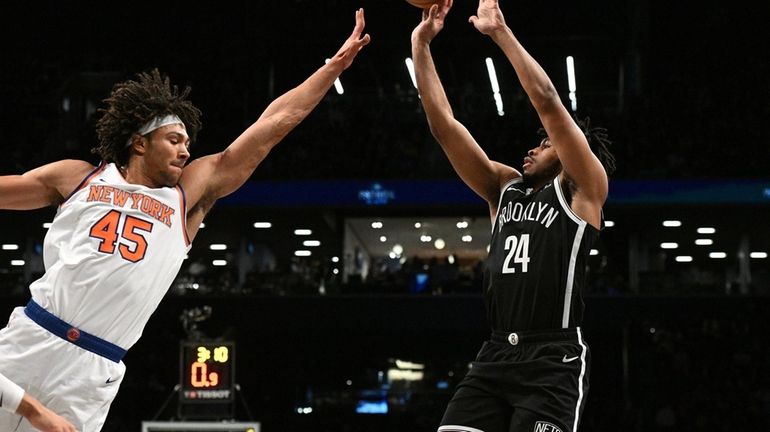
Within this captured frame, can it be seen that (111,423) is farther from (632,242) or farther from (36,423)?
(36,423)

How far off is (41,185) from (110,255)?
415 millimetres

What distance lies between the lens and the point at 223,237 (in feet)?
65.7

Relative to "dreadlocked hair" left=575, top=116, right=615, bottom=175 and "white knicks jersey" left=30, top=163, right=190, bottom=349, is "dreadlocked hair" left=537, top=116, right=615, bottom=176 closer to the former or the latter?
"dreadlocked hair" left=575, top=116, right=615, bottom=175

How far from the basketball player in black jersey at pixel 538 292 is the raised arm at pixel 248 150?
33.4 inches

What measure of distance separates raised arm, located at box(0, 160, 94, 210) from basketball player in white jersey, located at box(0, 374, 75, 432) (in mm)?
808

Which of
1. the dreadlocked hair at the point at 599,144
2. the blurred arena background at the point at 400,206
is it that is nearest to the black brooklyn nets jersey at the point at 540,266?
the dreadlocked hair at the point at 599,144

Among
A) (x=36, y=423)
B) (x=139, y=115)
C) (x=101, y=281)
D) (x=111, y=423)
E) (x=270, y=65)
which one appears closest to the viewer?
(x=36, y=423)

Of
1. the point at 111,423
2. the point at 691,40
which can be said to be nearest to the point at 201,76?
the point at 111,423

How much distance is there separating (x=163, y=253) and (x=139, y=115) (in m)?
0.61

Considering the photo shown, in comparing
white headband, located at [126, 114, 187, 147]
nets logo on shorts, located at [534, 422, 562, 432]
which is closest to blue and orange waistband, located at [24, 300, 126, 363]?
white headband, located at [126, 114, 187, 147]

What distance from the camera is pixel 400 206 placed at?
60.6 feet

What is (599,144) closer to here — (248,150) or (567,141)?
(567,141)

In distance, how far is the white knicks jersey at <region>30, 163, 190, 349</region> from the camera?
3.97 m

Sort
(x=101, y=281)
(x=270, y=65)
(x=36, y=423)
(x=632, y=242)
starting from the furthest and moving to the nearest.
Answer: (x=270, y=65) → (x=632, y=242) → (x=101, y=281) → (x=36, y=423)
